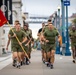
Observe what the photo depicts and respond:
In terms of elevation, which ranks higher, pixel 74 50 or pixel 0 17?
pixel 0 17

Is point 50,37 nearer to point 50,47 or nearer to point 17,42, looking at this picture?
point 50,47

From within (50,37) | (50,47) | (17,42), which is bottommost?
(50,47)

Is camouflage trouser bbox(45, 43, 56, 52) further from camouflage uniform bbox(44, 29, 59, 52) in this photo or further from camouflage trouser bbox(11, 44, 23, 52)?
camouflage trouser bbox(11, 44, 23, 52)

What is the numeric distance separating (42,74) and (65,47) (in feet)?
65.4

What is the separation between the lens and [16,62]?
58.0ft

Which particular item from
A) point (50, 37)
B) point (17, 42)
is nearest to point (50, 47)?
point (50, 37)

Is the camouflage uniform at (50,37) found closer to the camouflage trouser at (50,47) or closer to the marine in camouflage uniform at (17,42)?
the camouflage trouser at (50,47)

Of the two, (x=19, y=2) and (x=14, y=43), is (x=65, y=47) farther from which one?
(x=19, y=2)

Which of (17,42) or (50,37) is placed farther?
(50,37)

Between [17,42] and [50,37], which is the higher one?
[50,37]

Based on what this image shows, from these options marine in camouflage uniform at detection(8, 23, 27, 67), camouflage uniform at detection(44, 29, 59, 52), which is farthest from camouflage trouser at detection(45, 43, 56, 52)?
marine in camouflage uniform at detection(8, 23, 27, 67)

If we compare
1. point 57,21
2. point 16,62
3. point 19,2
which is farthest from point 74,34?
point 19,2

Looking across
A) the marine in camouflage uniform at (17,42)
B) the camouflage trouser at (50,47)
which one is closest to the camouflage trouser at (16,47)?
the marine in camouflage uniform at (17,42)

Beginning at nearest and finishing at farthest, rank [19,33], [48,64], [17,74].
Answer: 1. [17,74]
2. [19,33]
3. [48,64]
